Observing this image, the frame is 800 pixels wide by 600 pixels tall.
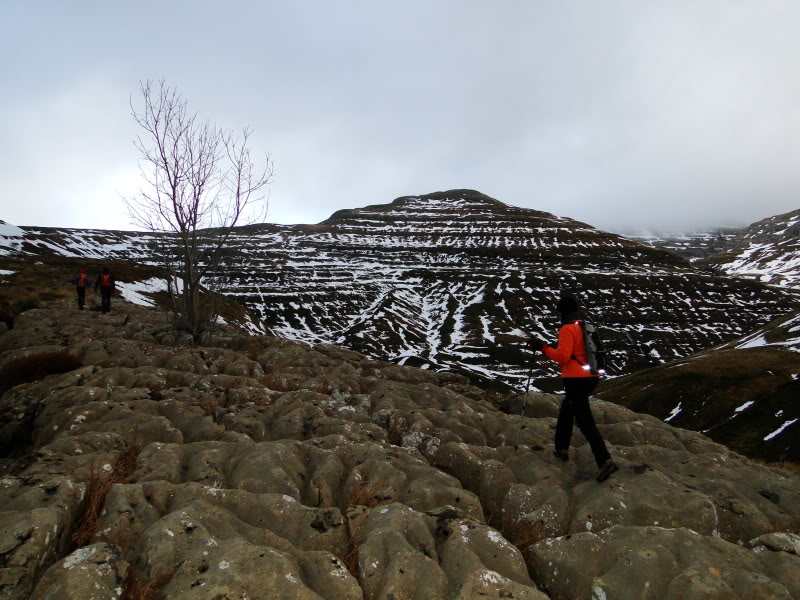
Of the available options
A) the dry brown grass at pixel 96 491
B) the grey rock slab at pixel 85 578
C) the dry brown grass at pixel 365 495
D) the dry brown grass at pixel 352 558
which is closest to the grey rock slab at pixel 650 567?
the dry brown grass at pixel 352 558

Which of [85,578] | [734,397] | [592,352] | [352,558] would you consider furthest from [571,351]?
[734,397]

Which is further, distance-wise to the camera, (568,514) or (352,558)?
(568,514)

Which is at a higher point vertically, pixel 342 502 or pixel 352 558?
pixel 352 558

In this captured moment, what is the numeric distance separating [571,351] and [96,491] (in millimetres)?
10927

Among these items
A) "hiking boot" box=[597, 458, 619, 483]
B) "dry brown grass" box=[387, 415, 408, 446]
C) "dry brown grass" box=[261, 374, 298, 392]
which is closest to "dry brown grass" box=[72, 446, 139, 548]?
"dry brown grass" box=[387, 415, 408, 446]

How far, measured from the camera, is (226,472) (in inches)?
418

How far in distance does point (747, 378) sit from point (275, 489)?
94.1m

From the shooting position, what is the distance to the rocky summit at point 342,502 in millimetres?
6707

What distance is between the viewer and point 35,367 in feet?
59.0

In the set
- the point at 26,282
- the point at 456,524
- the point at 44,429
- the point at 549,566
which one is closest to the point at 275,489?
the point at 456,524

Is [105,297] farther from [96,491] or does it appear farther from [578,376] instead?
[578,376]

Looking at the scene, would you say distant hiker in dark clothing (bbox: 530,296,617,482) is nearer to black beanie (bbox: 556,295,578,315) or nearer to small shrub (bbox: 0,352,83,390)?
black beanie (bbox: 556,295,578,315)

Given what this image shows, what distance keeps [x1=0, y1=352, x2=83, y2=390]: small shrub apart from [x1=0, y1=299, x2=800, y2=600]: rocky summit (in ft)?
Result: 0.22

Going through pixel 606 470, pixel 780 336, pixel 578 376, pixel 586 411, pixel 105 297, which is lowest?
pixel 780 336
